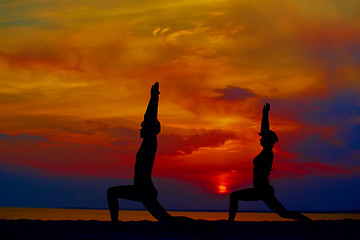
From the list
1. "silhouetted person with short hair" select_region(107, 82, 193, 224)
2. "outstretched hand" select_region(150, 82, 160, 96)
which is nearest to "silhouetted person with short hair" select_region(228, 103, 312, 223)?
"silhouetted person with short hair" select_region(107, 82, 193, 224)

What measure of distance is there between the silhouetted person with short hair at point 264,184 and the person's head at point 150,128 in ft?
16.4

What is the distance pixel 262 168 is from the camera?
20266 mm

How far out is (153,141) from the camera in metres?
16.8

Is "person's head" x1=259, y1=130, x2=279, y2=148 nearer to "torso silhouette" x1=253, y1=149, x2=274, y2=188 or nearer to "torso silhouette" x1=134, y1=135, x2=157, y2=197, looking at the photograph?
"torso silhouette" x1=253, y1=149, x2=274, y2=188

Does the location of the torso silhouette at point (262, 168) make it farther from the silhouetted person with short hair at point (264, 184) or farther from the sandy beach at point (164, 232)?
the sandy beach at point (164, 232)

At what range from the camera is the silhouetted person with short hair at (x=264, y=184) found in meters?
19.8

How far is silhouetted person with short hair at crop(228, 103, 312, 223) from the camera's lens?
19.8 meters

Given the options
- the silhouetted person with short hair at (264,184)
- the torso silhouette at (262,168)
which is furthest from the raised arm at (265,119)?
the torso silhouette at (262,168)

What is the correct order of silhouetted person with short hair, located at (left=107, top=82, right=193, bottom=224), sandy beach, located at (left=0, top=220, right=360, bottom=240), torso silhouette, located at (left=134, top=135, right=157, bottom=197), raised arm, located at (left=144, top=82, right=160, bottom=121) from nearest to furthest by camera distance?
sandy beach, located at (left=0, top=220, right=360, bottom=240) → silhouetted person with short hair, located at (left=107, top=82, right=193, bottom=224) → torso silhouette, located at (left=134, top=135, right=157, bottom=197) → raised arm, located at (left=144, top=82, right=160, bottom=121)

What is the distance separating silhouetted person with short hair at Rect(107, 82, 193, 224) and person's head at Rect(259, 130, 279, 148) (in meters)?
5.21

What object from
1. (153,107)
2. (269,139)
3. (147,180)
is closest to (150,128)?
(153,107)

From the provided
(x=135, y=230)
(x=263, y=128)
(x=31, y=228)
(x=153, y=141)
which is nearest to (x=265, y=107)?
(x=263, y=128)

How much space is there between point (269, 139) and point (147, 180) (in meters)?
6.03

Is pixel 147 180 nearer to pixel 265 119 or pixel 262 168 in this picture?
pixel 262 168
